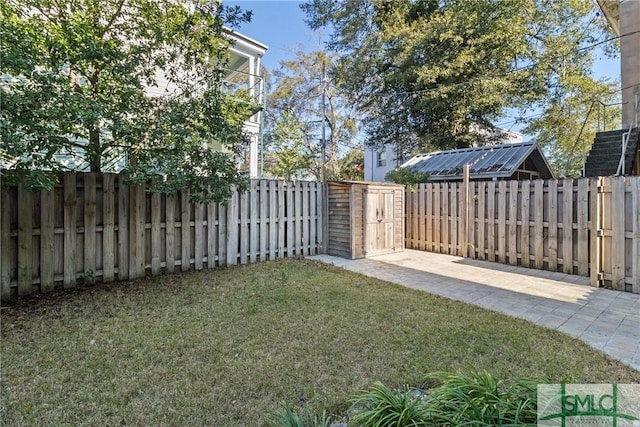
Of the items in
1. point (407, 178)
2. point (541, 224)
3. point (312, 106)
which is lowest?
point (541, 224)

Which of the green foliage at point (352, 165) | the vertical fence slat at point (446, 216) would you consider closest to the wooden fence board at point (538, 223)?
the vertical fence slat at point (446, 216)

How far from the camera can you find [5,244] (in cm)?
421

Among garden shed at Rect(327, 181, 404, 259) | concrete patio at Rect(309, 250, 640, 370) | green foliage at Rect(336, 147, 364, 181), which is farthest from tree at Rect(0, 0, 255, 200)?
green foliage at Rect(336, 147, 364, 181)

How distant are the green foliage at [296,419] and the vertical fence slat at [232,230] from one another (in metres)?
4.68

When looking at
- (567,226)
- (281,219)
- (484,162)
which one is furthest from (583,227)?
(281,219)

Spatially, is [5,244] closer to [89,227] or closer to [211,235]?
[89,227]

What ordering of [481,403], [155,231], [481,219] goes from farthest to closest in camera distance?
[481,219] → [155,231] → [481,403]

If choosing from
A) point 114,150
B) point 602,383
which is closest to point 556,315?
point 602,383

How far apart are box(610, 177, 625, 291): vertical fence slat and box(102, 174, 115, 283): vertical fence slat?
25.2 ft

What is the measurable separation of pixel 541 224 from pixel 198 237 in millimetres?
6609

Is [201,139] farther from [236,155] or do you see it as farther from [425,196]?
[425,196]

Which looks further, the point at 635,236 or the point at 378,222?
the point at 378,222

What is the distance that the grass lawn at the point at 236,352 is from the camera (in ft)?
7.20

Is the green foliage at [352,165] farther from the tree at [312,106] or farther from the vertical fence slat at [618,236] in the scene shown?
the vertical fence slat at [618,236]
